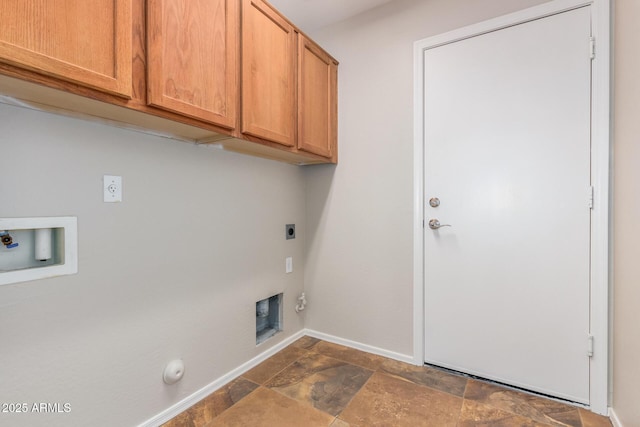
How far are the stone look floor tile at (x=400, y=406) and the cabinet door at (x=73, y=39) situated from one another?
1.77 metres

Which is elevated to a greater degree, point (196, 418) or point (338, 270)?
point (338, 270)

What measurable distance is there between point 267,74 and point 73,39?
889mm

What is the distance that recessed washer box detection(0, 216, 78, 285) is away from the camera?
1038 mm

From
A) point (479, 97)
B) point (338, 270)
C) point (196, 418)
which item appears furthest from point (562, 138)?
point (196, 418)

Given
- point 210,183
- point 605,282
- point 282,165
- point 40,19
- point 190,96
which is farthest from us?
point 282,165

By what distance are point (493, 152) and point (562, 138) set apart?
1.05ft

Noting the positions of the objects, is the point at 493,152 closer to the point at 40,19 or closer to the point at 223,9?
the point at 223,9

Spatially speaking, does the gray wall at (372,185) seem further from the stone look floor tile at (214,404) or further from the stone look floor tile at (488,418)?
the stone look floor tile at (214,404)

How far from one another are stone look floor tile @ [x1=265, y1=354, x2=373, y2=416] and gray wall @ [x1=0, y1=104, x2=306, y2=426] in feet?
0.99

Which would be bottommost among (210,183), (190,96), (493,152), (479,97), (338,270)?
(338,270)

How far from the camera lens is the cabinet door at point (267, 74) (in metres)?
1.51

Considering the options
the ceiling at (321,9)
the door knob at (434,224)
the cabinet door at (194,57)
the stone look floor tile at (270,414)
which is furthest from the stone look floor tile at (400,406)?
the ceiling at (321,9)

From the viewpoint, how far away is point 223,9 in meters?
1.37

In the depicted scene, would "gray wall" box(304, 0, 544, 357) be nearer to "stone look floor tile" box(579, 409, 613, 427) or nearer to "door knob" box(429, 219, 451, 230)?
"door knob" box(429, 219, 451, 230)
